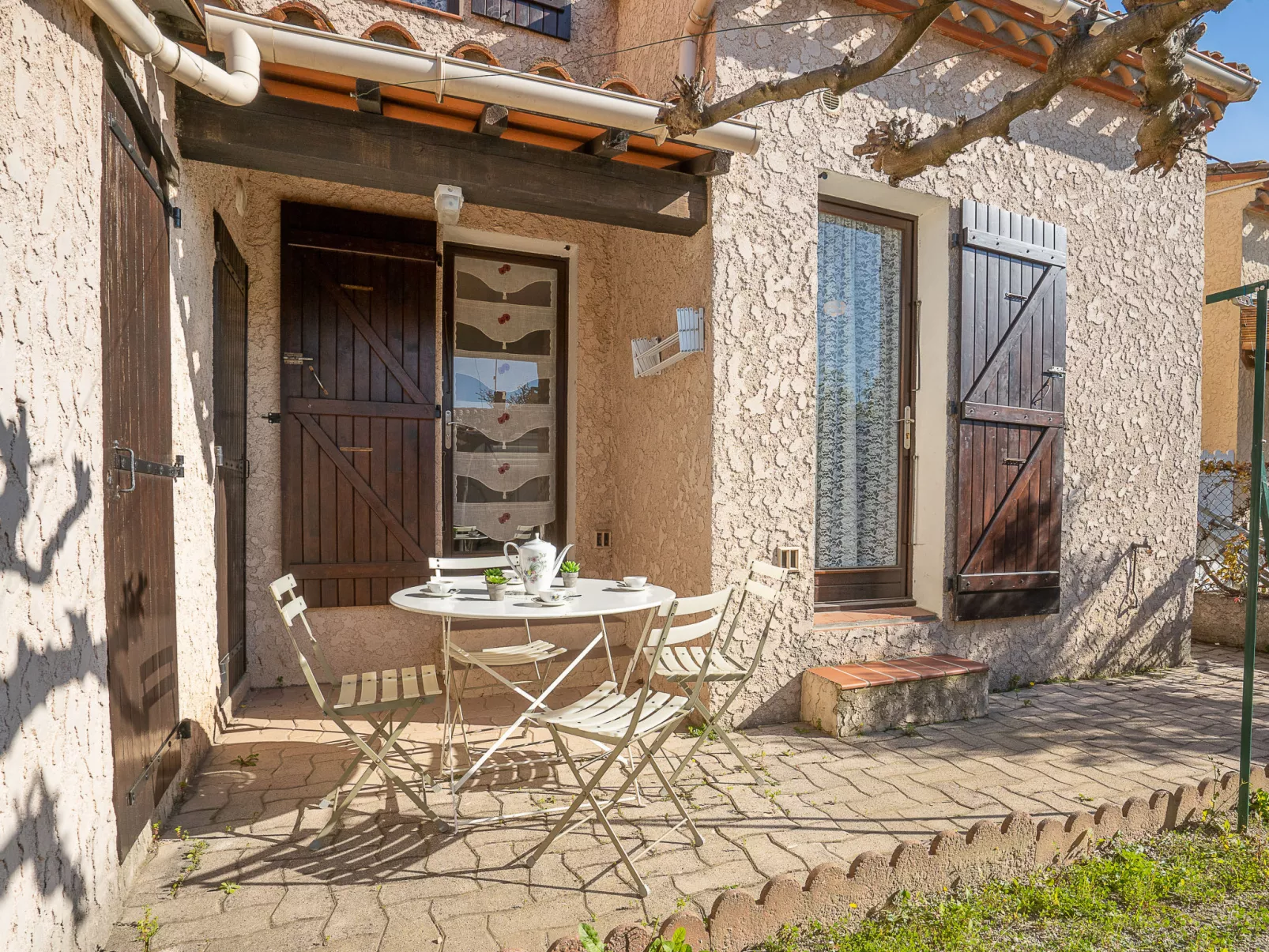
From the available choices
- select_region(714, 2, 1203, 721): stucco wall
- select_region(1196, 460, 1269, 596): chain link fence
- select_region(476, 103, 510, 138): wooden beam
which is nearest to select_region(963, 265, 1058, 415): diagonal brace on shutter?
select_region(714, 2, 1203, 721): stucco wall

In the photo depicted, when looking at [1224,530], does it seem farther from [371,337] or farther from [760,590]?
[371,337]

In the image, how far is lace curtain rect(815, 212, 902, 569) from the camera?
433cm

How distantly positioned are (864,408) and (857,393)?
0.34 ft

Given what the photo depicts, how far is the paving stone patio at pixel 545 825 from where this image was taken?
2025 mm

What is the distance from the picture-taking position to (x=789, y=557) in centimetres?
387

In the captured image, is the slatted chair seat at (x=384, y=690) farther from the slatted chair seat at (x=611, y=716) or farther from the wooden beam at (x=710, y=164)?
the wooden beam at (x=710, y=164)

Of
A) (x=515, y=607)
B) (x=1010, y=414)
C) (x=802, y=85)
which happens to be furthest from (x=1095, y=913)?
(x=1010, y=414)

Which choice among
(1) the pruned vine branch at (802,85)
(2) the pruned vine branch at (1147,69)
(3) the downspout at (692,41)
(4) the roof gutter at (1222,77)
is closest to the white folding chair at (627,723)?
(1) the pruned vine branch at (802,85)

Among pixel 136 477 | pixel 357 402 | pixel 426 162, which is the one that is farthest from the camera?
pixel 357 402

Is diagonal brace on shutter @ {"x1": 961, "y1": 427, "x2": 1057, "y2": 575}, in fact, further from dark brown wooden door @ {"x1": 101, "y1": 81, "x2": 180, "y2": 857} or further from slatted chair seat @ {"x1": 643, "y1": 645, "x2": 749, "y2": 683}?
dark brown wooden door @ {"x1": 101, "y1": 81, "x2": 180, "y2": 857}

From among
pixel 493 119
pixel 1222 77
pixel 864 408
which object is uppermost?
pixel 1222 77

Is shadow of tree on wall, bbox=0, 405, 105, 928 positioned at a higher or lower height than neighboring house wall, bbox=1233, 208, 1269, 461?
lower

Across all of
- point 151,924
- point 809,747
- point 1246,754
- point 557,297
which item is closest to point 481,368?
point 557,297

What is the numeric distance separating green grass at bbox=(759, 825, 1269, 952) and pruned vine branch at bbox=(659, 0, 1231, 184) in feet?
6.69
